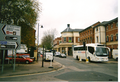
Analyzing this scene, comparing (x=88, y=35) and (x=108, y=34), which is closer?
(x=108, y=34)

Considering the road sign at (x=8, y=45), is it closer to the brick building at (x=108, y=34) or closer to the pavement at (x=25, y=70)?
the pavement at (x=25, y=70)

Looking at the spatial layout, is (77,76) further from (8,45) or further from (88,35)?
(88,35)

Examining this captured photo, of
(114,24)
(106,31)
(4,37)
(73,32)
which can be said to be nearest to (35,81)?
(4,37)

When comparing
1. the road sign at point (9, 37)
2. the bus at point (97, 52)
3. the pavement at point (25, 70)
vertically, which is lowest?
the pavement at point (25, 70)

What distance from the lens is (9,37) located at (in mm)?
12383

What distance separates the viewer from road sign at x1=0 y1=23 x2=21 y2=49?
11.9m

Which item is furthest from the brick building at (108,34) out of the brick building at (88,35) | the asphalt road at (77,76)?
the asphalt road at (77,76)

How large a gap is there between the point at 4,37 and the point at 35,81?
6301 mm

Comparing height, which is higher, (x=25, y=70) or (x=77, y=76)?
(x=77, y=76)

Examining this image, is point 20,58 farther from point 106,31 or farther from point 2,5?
point 106,31

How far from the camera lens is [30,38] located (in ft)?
52.4

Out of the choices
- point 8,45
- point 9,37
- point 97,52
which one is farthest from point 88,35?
point 8,45

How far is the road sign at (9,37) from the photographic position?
11.9m

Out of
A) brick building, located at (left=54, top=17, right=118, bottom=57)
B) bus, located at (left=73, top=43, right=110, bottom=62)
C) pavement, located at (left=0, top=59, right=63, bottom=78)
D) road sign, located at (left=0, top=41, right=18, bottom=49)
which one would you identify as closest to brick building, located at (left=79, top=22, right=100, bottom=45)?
brick building, located at (left=54, top=17, right=118, bottom=57)
